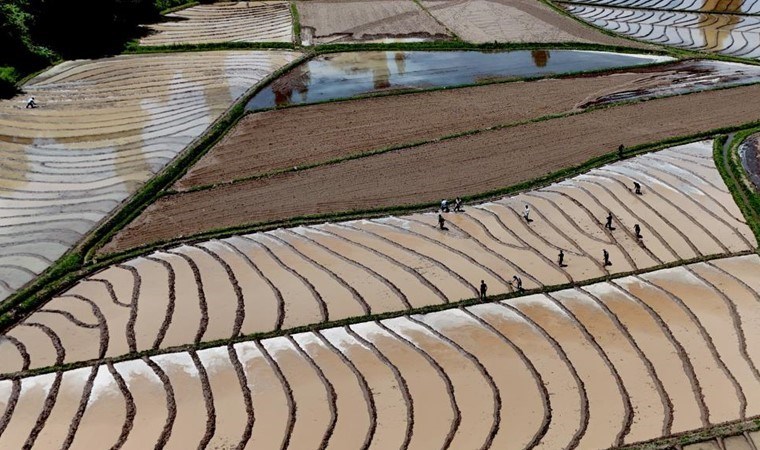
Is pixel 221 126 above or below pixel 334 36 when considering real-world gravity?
below

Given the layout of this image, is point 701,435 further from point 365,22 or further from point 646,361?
point 365,22

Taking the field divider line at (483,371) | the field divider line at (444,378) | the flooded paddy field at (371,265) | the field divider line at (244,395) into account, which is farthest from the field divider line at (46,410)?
the field divider line at (483,371)

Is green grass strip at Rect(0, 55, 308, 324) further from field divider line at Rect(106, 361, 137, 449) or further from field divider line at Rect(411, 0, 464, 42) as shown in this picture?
field divider line at Rect(411, 0, 464, 42)

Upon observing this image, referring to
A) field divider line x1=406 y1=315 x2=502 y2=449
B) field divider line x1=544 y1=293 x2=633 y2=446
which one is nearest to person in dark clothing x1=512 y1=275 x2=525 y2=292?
field divider line x1=544 y1=293 x2=633 y2=446

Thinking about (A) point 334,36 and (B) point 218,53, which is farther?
(A) point 334,36

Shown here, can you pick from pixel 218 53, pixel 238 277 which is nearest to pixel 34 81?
pixel 218 53

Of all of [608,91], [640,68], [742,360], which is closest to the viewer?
[742,360]

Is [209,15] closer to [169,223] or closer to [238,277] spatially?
[169,223]
